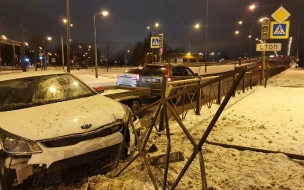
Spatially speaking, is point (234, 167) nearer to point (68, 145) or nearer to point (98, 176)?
point (98, 176)

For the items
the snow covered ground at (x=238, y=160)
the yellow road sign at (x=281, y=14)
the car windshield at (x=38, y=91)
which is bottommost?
the snow covered ground at (x=238, y=160)

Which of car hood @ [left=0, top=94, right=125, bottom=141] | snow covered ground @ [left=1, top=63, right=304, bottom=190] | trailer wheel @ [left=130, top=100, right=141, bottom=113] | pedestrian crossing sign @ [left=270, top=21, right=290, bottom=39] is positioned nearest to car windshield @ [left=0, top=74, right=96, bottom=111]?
car hood @ [left=0, top=94, right=125, bottom=141]

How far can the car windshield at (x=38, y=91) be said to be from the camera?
16.0ft

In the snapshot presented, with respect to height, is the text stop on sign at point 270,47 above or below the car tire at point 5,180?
above

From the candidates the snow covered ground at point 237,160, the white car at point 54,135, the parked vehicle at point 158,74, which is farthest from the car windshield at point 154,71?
the white car at point 54,135

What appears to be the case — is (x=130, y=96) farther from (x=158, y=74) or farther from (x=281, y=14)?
(x=281, y=14)

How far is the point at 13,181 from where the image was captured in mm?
3549

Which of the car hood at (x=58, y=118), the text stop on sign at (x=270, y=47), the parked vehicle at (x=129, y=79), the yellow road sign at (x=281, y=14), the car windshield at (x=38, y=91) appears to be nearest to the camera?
the car hood at (x=58, y=118)

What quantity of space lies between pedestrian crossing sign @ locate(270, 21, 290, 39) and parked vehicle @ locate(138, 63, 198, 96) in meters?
6.20

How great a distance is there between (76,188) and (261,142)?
12.2 ft

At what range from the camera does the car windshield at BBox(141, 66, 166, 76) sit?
13148mm

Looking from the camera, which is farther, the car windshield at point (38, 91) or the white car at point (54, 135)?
the car windshield at point (38, 91)

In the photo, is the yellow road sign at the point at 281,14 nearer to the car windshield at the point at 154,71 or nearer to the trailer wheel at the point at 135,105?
the car windshield at the point at 154,71

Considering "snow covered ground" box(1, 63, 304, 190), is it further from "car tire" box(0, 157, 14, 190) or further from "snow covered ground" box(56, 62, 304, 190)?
"car tire" box(0, 157, 14, 190)
